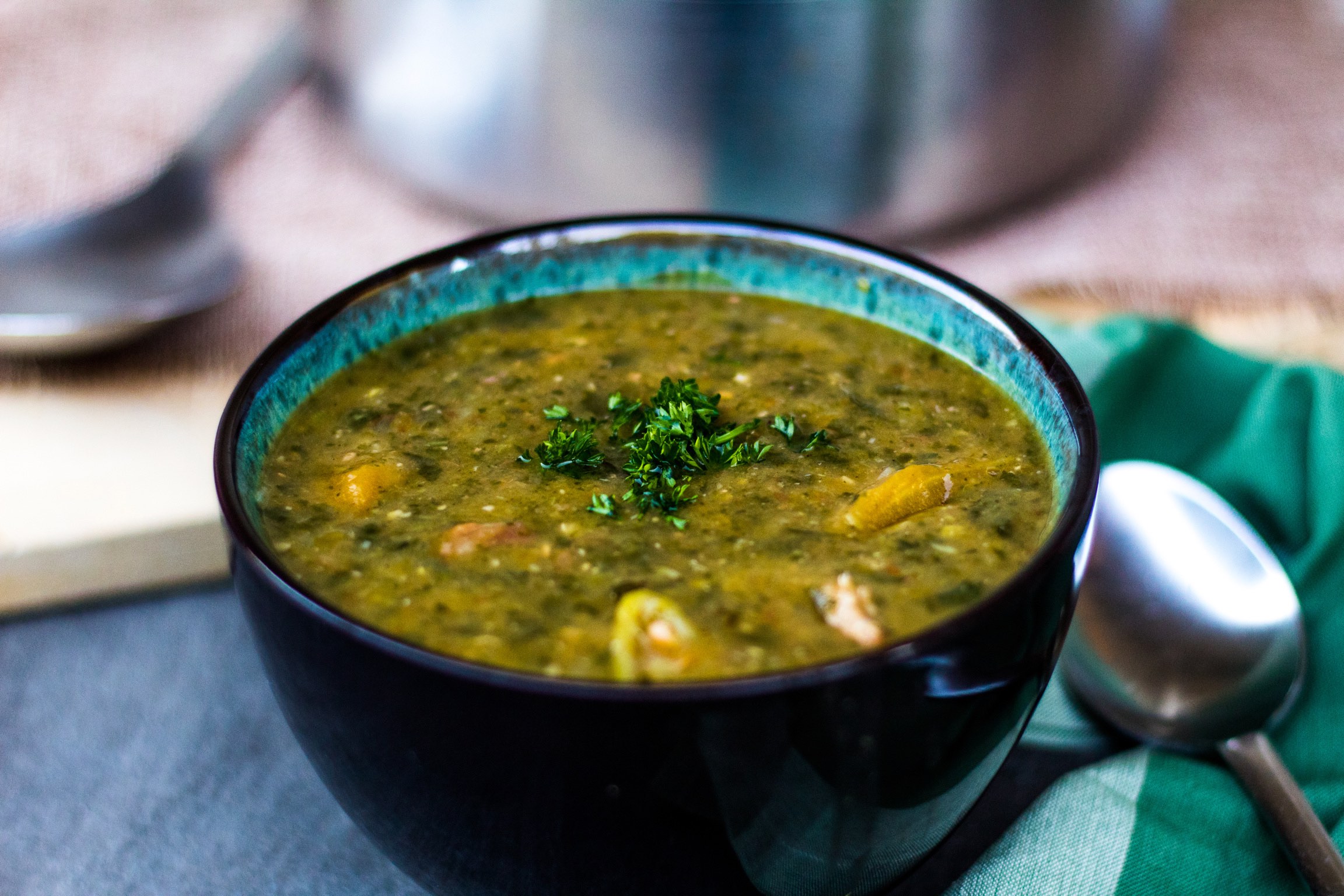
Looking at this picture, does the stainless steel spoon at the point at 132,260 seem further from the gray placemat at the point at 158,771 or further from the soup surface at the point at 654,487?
the soup surface at the point at 654,487

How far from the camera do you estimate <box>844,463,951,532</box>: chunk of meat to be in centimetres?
155

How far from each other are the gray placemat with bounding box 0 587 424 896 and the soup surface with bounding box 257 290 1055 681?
0.46 metres

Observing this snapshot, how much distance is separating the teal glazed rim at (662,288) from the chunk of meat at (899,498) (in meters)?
0.14

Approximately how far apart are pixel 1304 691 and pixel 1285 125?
220cm

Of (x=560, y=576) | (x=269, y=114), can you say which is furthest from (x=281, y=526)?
(x=269, y=114)

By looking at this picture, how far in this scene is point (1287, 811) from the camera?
67.8 inches

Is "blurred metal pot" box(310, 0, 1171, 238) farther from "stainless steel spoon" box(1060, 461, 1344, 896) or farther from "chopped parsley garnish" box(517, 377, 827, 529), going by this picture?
"chopped parsley garnish" box(517, 377, 827, 529)

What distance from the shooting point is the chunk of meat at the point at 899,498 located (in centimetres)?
155

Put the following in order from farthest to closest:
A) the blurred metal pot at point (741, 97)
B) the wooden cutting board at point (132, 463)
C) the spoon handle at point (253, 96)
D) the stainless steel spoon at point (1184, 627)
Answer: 1. the spoon handle at point (253, 96)
2. the blurred metal pot at point (741, 97)
3. the wooden cutting board at point (132, 463)
4. the stainless steel spoon at point (1184, 627)

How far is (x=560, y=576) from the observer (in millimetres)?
1453

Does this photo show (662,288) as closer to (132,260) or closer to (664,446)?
(664,446)

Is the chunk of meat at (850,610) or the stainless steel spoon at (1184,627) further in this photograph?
the stainless steel spoon at (1184,627)

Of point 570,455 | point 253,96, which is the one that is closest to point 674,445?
point 570,455

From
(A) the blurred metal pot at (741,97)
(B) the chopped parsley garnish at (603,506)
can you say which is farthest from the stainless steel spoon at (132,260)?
(B) the chopped parsley garnish at (603,506)
